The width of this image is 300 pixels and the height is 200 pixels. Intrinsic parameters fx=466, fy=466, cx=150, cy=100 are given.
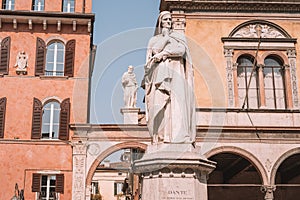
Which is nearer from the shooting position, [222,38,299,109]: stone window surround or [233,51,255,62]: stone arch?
[222,38,299,109]: stone window surround

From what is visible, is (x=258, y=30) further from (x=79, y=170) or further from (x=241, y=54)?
(x=79, y=170)

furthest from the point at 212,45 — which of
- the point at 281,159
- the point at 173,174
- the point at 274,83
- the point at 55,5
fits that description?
the point at 173,174

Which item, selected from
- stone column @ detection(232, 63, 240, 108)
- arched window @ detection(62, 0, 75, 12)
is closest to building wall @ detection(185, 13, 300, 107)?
stone column @ detection(232, 63, 240, 108)

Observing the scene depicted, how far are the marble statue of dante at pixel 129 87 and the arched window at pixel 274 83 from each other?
6.55 meters

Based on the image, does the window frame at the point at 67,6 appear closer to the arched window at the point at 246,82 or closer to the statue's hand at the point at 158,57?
the arched window at the point at 246,82

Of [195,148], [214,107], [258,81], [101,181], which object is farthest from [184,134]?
[101,181]

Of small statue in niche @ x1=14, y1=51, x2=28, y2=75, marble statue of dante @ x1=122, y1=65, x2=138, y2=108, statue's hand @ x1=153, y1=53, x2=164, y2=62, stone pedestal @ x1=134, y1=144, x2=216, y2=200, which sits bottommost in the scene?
stone pedestal @ x1=134, y1=144, x2=216, y2=200

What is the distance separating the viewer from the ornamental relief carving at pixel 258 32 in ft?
76.5

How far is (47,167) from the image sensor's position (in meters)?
21.3

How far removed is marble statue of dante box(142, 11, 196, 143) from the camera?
6949mm

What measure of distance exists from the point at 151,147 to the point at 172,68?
4.10 ft

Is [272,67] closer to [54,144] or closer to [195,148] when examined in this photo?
[54,144]

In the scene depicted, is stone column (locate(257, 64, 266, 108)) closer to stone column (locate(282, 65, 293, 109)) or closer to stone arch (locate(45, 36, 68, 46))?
stone column (locate(282, 65, 293, 109))

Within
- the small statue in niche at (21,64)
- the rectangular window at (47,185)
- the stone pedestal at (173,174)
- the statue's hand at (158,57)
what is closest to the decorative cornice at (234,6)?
the small statue in niche at (21,64)
